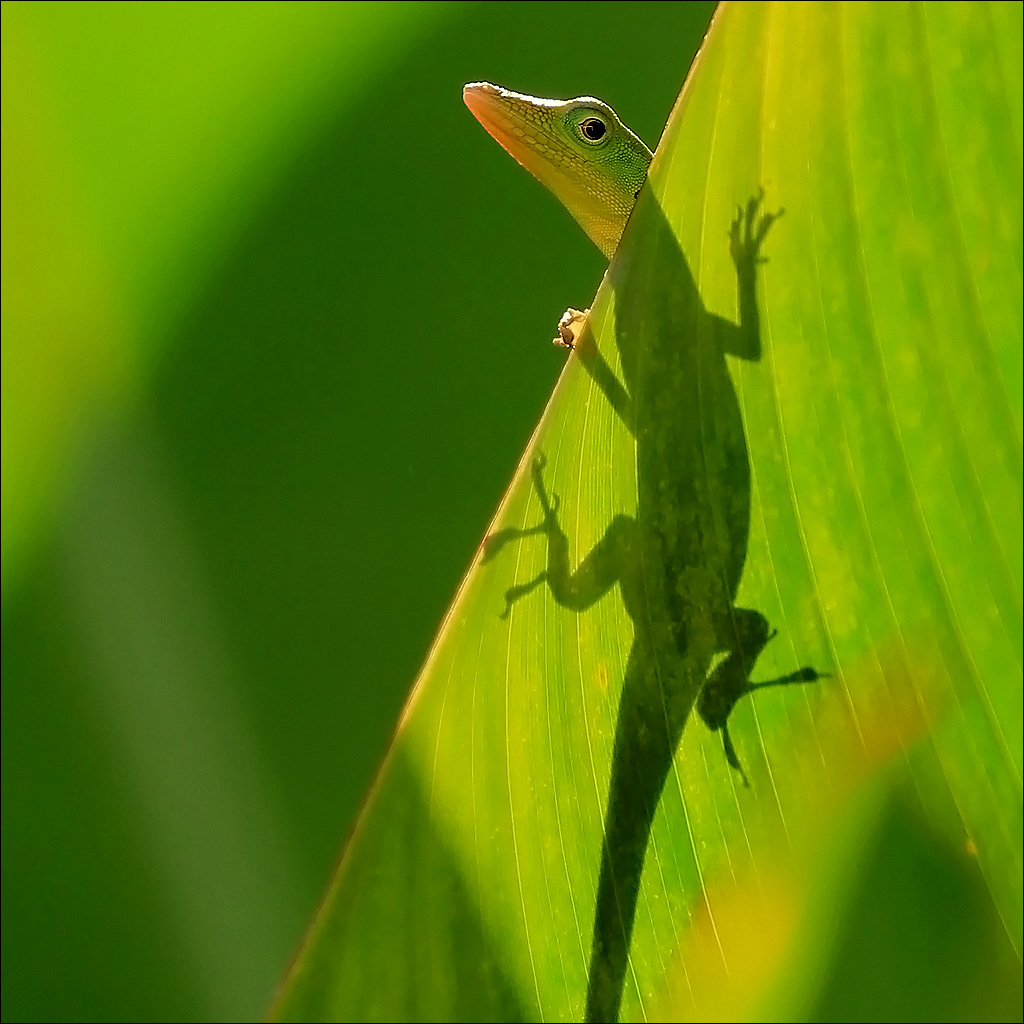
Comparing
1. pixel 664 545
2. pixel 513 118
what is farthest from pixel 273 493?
pixel 664 545

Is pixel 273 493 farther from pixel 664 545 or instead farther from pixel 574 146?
pixel 664 545

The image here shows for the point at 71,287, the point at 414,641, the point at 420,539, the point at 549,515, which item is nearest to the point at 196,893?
the point at 414,641

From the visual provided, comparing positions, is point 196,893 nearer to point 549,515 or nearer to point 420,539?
point 420,539

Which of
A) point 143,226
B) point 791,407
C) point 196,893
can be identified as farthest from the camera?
point 196,893

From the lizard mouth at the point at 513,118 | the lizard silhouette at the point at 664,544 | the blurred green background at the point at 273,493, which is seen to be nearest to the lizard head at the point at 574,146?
the lizard mouth at the point at 513,118

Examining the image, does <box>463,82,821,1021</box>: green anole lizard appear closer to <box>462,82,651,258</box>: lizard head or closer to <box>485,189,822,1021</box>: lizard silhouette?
<box>485,189,822,1021</box>: lizard silhouette
